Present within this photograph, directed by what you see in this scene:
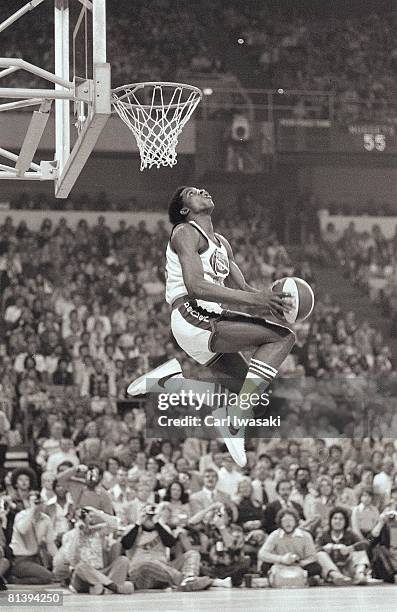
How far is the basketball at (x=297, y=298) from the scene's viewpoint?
560cm

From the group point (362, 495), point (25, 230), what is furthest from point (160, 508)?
point (25, 230)

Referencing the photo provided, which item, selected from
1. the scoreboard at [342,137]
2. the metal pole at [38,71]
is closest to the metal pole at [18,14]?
the metal pole at [38,71]

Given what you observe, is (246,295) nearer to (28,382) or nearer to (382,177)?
(28,382)

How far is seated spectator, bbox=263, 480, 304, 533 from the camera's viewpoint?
11.1 m

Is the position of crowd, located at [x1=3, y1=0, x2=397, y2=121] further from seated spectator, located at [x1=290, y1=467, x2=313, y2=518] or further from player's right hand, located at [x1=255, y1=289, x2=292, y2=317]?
player's right hand, located at [x1=255, y1=289, x2=292, y2=317]

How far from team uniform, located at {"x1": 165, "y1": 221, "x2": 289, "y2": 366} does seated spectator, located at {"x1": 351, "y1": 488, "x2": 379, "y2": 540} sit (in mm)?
5739

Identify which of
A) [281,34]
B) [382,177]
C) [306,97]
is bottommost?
[382,177]

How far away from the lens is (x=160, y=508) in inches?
430

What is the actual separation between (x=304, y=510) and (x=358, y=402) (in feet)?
7.60

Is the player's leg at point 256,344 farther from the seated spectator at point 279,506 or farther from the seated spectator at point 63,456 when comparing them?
the seated spectator at point 63,456

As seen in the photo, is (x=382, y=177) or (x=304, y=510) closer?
(x=304, y=510)

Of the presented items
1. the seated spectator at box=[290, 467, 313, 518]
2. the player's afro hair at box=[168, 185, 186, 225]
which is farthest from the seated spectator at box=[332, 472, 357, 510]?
the player's afro hair at box=[168, 185, 186, 225]

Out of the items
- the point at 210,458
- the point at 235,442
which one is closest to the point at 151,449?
the point at 210,458

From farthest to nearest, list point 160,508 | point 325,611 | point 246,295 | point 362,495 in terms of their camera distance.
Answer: point 362,495 → point 160,508 → point 325,611 → point 246,295
